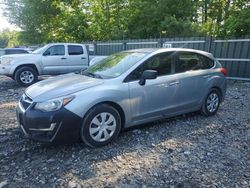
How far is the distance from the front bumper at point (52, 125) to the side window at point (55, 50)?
7.74 meters

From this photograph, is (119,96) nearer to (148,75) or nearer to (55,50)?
(148,75)

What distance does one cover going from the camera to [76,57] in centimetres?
1203

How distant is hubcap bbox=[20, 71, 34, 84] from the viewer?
1055 centimetres

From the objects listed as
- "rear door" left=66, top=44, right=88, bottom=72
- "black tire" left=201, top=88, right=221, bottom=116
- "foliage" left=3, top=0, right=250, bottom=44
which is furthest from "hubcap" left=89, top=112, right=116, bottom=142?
"foliage" left=3, top=0, right=250, bottom=44

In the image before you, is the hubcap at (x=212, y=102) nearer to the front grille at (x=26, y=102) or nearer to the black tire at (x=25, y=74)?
the front grille at (x=26, y=102)

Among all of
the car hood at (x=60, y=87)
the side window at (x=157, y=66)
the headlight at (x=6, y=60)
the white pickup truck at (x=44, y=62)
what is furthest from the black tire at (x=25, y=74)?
the side window at (x=157, y=66)

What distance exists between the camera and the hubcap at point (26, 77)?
1055 cm

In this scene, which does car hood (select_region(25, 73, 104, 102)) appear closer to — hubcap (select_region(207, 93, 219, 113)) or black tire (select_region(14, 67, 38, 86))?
hubcap (select_region(207, 93, 219, 113))

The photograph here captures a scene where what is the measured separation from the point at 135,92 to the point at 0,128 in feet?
8.82

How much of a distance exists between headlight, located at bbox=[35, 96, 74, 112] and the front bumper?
0.20 feet

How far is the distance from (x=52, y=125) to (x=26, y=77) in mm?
7467

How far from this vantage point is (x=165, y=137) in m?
4.68

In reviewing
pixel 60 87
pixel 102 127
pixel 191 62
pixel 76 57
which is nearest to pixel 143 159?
pixel 102 127

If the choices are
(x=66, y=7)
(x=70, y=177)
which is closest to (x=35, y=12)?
(x=66, y=7)
